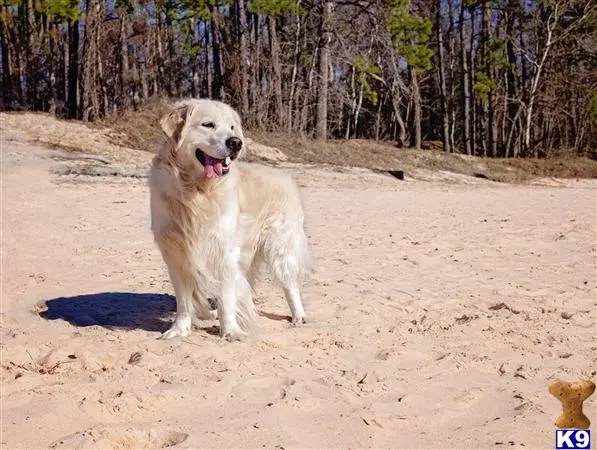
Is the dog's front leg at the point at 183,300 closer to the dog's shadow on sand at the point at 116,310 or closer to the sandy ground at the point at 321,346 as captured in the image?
the sandy ground at the point at 321,346

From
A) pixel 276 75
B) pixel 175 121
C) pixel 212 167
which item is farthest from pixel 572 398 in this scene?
pixel 276 75

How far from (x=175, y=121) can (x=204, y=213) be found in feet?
2.20

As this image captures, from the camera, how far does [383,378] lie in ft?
13.0

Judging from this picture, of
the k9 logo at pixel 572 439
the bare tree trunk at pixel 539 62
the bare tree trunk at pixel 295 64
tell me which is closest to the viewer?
the k9 logo at pixel 572 439

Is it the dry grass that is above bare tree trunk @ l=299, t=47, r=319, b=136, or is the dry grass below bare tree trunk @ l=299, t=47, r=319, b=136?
below

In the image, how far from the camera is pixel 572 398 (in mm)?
3570

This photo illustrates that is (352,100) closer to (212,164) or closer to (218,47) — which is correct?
(218,47)

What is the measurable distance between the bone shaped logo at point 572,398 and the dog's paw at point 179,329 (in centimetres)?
247

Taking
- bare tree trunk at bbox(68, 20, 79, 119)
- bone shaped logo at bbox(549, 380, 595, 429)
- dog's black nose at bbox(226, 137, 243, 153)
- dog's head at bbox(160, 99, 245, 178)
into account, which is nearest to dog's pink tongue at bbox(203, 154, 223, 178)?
dog's head at bbox(160, 99, 245, 178)

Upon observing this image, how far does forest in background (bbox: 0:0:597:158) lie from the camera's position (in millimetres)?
24812

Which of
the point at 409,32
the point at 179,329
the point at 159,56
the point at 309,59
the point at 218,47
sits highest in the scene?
the point at 409,32

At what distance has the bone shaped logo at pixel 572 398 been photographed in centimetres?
326

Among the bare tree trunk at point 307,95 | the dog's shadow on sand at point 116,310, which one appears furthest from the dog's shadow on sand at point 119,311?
the bare tree trunk at point 307,95

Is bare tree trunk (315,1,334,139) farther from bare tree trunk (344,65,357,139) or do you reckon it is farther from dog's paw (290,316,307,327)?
dog's paw (290,316,307,327)
